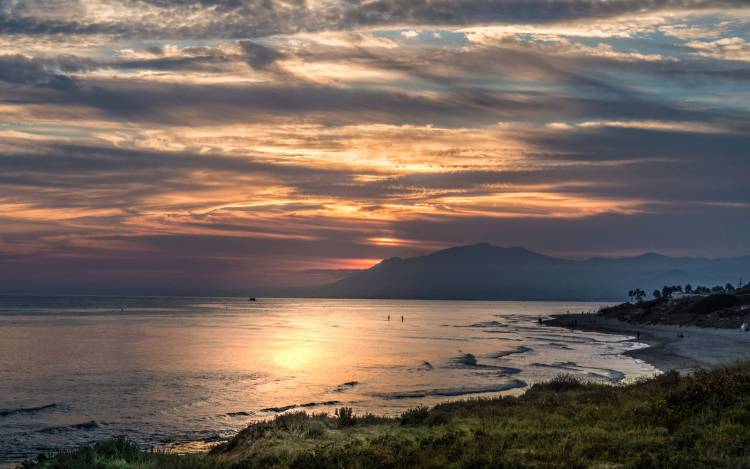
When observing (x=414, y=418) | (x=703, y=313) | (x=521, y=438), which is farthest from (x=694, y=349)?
(x=703, y=313)

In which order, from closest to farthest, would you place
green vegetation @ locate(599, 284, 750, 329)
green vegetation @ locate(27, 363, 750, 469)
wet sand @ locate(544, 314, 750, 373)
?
green vegetation @ locate(27, 363, 750, 469)
wet sand @ locate(544, 314, 750, 373)
green vegetation @ locate(599, 284, 750, 329)

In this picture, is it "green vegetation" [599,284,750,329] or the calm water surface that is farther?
"green vegetation" [599,284,750,329]

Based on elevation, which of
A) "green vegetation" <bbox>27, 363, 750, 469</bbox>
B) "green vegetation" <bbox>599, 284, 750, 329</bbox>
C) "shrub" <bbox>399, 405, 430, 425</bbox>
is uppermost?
"green vegetation" <bbox>27, 363, 750, 469</bbox>

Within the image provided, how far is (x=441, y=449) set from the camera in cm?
1914

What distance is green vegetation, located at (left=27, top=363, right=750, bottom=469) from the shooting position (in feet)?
56.4

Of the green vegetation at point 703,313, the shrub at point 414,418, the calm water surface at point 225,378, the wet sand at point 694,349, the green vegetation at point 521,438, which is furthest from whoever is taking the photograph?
the green vegetation at point 703,313

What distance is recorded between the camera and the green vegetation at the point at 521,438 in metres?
17.2

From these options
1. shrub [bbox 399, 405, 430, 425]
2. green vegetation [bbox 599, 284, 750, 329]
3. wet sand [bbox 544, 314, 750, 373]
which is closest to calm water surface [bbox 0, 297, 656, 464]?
wet sand [bbox 544, 314, 750, 373]

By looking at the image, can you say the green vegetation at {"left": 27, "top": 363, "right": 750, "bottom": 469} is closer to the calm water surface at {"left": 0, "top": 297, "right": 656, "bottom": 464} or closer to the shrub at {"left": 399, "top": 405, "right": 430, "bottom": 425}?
the shrub at {"left": 399, "top": 405, "right": 430, "bottom": 425}

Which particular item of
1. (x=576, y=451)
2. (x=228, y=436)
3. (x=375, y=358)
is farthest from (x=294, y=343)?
(x=576, y=451)

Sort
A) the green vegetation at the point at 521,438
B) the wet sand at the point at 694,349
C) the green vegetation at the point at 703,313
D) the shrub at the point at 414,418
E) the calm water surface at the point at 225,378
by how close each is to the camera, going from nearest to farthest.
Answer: the green vegetation at the point at 521,438 < the shrub at the point at 414,418 < the calm water surface at the point at 225,378 < the wet sand at the point at 694,349 < the green vegetation at the point at 703,313

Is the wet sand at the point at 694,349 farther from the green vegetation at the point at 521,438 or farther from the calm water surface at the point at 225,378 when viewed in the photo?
the green vegetation at the point at 521,438

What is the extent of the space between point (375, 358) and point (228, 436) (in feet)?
134

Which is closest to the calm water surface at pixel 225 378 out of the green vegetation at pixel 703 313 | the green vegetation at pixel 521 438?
the green vegetation at pixel 521 438
